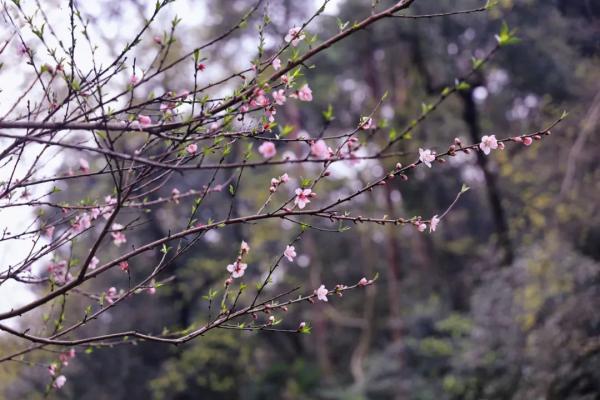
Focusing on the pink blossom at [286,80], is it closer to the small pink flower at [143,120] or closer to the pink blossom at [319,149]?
the pink blossom at [319,149]

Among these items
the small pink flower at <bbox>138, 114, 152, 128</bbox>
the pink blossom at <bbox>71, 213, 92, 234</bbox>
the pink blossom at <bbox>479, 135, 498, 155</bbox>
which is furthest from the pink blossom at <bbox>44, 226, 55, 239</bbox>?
the pink blossom at <bbox>479, 135, 498, 155</bbox>

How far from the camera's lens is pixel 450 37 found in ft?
29.2

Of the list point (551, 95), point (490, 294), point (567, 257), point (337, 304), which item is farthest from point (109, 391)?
point (551, 95)

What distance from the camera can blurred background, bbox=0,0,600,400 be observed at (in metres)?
5.74

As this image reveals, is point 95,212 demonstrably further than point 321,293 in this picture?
Yes

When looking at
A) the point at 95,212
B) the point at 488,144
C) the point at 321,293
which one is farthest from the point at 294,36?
the point at 95,212

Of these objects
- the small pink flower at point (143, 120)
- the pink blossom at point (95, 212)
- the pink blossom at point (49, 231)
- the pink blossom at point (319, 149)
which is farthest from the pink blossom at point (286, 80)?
the pink blossom at point (49, 231)

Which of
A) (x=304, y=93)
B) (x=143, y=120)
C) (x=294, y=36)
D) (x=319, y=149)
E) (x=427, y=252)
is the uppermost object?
(x=427, y=252)

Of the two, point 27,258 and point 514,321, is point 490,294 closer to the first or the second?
point 514,321

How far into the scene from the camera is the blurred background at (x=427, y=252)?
5.74 meters

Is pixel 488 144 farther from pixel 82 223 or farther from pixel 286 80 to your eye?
pixel 82 223

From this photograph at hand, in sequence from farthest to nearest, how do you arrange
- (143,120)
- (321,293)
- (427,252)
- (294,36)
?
(427,252) < (321,293) < (294,36) < (143,120)

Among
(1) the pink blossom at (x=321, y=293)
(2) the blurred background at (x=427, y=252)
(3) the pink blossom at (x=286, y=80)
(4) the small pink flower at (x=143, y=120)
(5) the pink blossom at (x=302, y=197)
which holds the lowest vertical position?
(1) the pink blossom at (x=321, y=293)

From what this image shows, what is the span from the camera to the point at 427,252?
44.1ft
